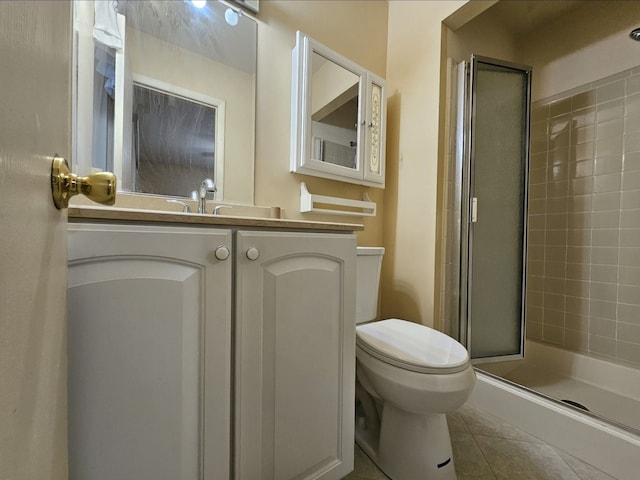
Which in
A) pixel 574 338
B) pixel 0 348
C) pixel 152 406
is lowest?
pixel 574 338

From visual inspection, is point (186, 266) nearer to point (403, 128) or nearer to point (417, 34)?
point (403, 128)

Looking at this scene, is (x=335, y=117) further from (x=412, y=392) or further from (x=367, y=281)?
(x=412, y=392)

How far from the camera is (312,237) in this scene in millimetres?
795

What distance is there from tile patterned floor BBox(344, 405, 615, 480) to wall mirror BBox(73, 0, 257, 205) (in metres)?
1.27

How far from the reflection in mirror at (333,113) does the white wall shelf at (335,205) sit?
0.19 meters

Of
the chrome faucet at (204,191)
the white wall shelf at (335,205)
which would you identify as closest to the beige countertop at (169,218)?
the chrome faucet at (204,191)

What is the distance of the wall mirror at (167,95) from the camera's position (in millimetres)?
984

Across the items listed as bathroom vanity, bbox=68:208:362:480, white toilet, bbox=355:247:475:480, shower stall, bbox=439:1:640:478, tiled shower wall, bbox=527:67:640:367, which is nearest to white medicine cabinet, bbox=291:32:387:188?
shower stall, bbox=439:1:640:478

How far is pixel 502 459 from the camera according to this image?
1.06 metres

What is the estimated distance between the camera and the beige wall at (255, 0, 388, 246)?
1354 millimetres

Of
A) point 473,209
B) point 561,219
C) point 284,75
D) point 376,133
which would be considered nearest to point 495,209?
point 473,209

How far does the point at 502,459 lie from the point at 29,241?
57.3 inches

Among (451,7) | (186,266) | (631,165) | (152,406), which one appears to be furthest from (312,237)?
(631,165)

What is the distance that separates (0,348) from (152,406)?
0.48 metres
